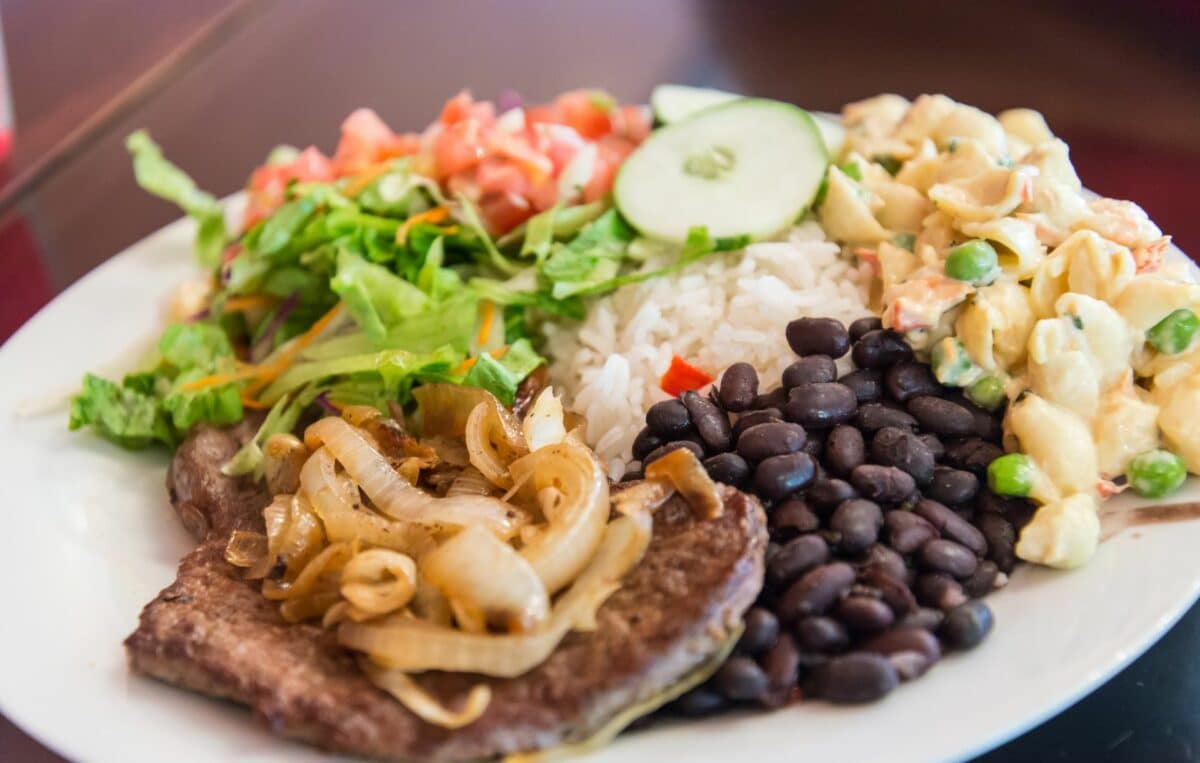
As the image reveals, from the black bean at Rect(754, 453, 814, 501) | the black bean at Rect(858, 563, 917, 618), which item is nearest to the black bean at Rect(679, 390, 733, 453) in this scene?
the black bean at Rect(754, 453, 814, 501)

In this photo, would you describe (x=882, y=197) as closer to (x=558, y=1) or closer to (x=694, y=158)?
(x=694, y=158)

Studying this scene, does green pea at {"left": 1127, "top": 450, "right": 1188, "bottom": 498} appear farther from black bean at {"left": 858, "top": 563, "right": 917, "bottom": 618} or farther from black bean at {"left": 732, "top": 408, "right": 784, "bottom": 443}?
black bean at {"left": 732, "top": 408, "right": 784, "bottom": 443}

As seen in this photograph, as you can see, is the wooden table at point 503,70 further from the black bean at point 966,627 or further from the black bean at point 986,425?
the black bean at point 966,627

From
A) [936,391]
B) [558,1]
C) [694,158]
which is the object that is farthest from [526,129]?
[558,1]

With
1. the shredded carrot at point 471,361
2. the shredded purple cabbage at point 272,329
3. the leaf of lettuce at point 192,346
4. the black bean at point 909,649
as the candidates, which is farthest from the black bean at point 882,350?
the leaf of lettuce at point 192,346

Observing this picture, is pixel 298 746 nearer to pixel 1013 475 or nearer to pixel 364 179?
pixel 1013 475

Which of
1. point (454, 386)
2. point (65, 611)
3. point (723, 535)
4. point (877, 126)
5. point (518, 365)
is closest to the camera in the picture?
point (723, 535)
